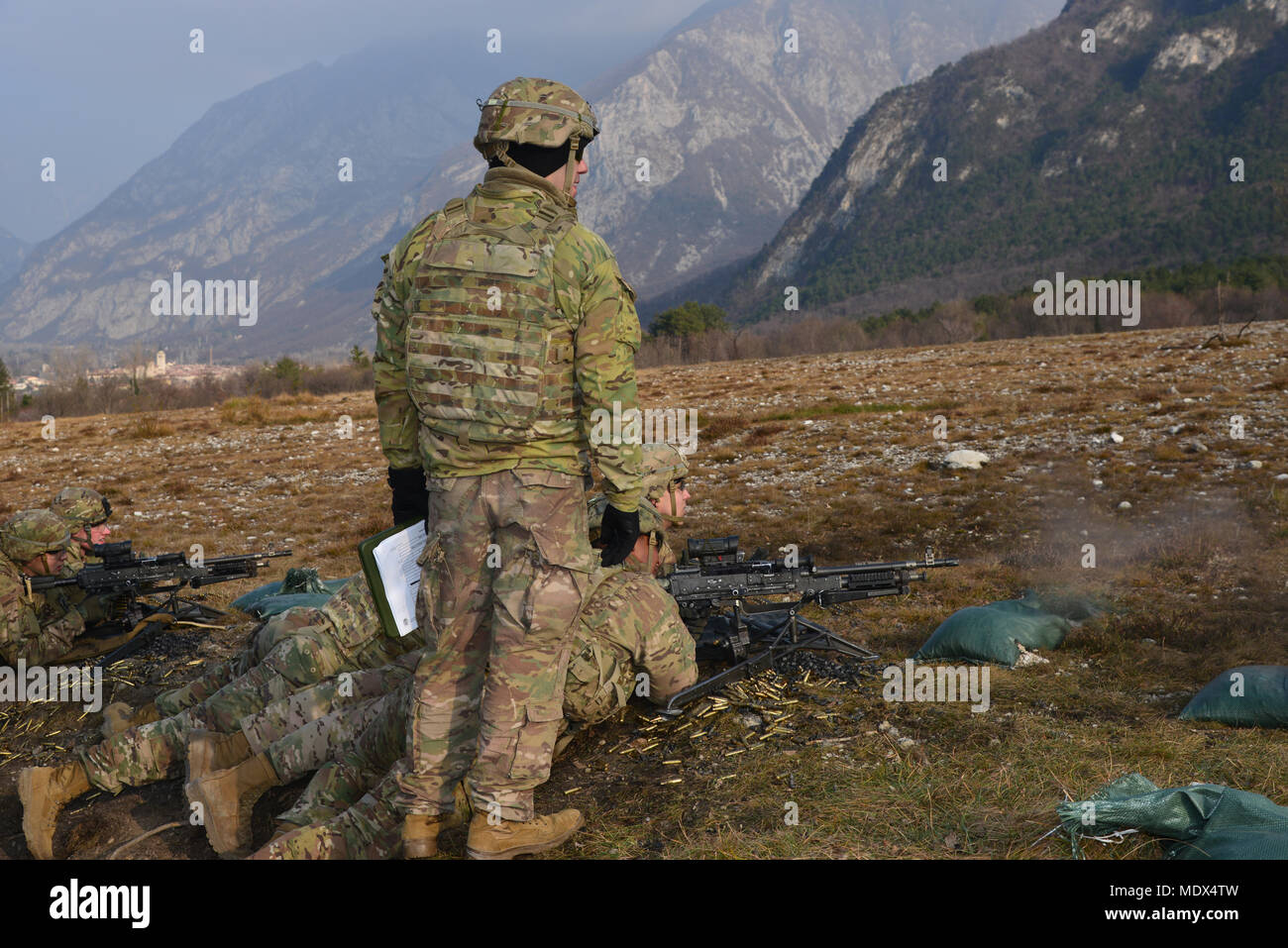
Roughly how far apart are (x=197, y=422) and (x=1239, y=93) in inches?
5211

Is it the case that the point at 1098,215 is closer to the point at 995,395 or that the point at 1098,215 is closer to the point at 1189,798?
the point at 995,395

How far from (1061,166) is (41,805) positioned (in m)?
144

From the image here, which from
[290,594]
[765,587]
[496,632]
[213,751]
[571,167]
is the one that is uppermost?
[571,167]

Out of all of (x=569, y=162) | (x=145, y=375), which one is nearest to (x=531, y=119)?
(x=569, y=162)

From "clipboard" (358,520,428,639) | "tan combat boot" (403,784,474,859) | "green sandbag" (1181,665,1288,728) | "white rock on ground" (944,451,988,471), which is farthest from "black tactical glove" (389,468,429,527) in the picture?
"white rock on ground" (944,451,988,471)

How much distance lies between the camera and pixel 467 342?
360 centimetres

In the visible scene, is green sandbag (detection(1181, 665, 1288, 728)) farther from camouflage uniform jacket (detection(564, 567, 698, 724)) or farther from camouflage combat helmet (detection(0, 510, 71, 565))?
camouflage combat helmet (detection(0, 510, 71, 565))

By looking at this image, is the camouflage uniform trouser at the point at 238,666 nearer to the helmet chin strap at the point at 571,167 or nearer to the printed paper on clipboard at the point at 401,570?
the printed paper on clipboard at the point at 401,570

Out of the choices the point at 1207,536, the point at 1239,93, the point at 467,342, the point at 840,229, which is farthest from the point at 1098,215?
the point at 467,342

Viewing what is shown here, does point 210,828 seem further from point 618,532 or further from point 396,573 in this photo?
point 618,532

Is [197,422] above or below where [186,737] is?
above

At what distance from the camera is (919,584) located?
27.1 ft

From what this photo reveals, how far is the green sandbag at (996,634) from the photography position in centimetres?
598

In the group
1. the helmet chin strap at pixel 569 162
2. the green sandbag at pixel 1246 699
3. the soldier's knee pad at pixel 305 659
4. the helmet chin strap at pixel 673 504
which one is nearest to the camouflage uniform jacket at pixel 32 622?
the soldier's knee pad at pixel 305 659
